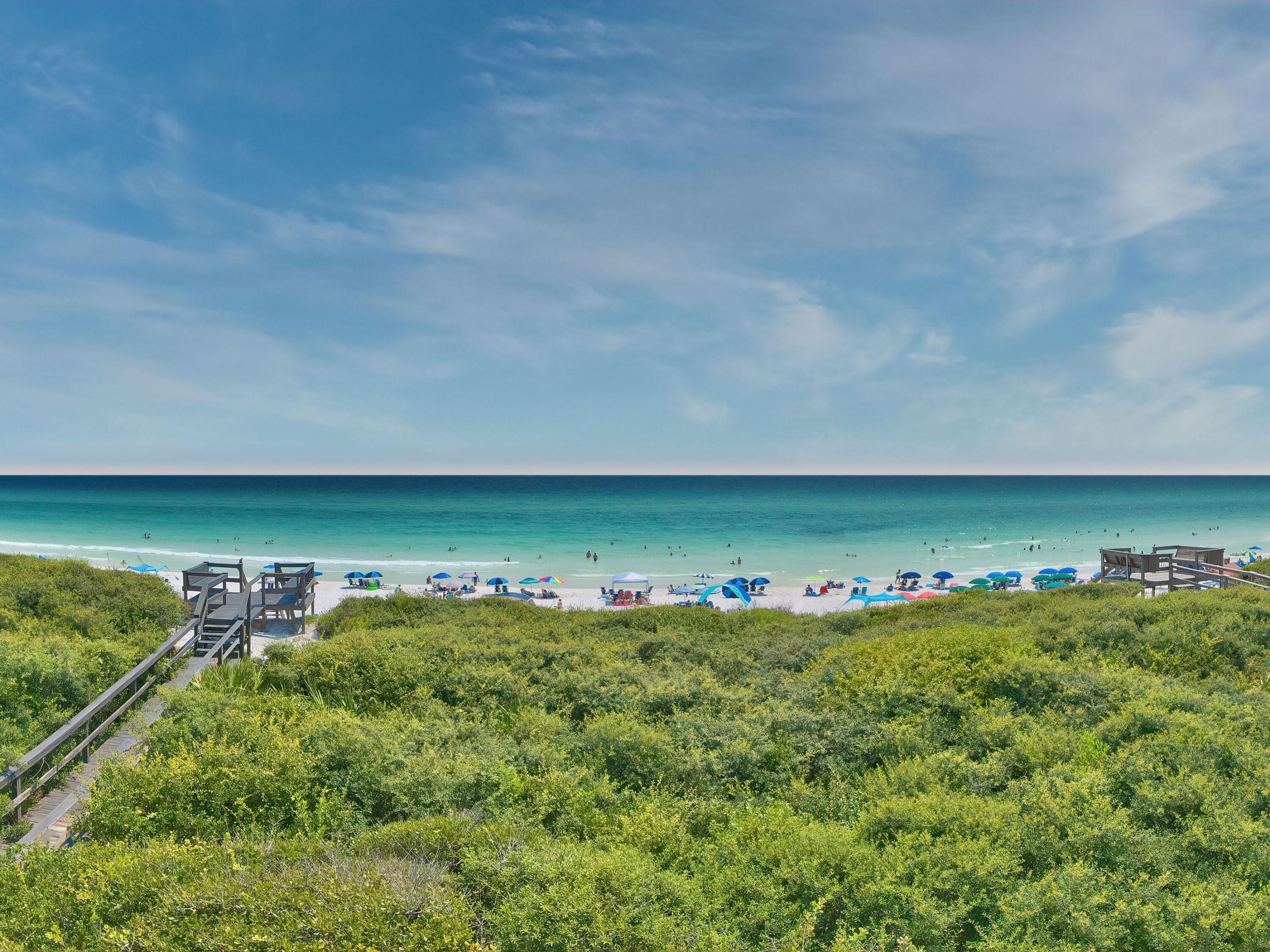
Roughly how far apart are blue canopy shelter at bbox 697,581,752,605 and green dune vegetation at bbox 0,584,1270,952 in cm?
2273

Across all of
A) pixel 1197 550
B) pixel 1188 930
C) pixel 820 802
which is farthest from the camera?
pixel 1197 550

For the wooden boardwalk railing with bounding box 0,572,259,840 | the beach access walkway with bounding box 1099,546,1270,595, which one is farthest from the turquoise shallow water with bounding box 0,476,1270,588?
the wooden boardwalk railing with bounding box 0,572,259,840

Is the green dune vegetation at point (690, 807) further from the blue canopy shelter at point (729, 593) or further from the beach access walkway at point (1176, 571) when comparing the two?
the blue canopy shelter at point (729, 593)

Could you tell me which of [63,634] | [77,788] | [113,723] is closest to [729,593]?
[63,634]

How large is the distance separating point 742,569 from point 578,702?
4450 cm

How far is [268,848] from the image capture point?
478 cm

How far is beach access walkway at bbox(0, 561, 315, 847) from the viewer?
6184 mm

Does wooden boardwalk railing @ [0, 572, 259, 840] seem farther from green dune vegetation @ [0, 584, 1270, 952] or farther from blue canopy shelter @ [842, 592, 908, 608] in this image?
blue canopy shelter @ [842, 592, 908, 608]

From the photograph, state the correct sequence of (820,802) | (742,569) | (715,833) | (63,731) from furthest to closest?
(742,569), (63,731), (820,802), (715,833)

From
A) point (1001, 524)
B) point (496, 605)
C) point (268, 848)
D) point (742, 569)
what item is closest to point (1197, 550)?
point (496, 605)

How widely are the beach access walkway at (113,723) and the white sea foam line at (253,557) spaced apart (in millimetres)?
39238

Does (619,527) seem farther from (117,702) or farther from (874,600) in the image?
(117,702)

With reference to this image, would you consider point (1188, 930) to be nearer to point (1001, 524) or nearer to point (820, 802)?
point (820, 802)

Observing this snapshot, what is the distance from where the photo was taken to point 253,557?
54.2 m
